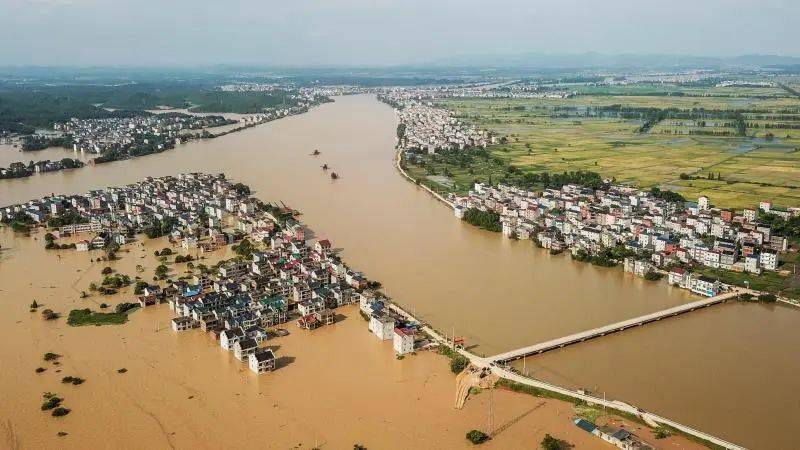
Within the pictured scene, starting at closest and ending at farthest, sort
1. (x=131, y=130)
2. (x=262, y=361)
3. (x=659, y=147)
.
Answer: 1. (x=262, y=361)
2. (x=659, y=147)
3. (x=131, y=130)

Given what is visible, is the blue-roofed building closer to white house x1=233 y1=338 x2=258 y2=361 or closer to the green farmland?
white house x1=233 y1=338 x2=258 y2=361

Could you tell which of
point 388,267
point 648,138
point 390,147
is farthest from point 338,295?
point 648,138

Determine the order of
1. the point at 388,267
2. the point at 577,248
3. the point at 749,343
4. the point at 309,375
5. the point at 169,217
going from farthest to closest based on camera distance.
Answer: the point at 169,217 → the point at 577,248 → the point at 388,267 → the point at 749,343 → the point at 309,375

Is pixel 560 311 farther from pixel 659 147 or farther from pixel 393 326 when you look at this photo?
pixel 659 147

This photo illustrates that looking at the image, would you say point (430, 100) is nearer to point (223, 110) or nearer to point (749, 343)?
point (223, 110)

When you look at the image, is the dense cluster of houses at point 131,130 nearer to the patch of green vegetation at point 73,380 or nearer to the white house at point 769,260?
the patch of green vegetation at point 73,380

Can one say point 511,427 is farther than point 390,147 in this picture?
No

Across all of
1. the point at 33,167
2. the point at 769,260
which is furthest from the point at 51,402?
the point at 33,167
